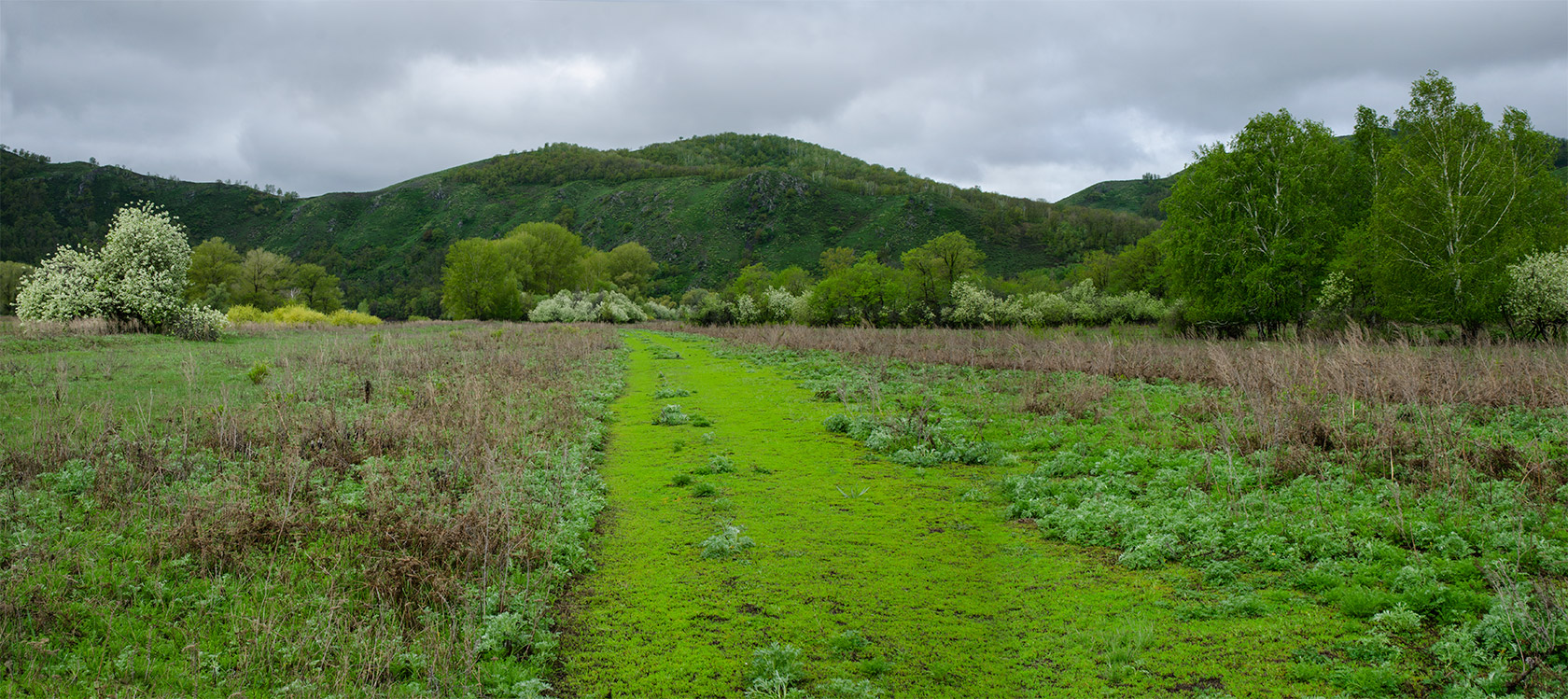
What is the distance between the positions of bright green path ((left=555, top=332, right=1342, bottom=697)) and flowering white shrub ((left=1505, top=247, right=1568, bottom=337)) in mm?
24482

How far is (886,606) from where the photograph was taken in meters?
4.93

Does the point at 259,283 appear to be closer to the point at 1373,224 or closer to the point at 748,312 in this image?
the point at 748,312

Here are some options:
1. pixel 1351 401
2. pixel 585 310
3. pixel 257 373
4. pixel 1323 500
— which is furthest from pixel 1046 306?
pixel 585 310

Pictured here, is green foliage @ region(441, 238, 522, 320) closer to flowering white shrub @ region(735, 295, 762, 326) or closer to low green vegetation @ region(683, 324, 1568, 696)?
flowering white shrub @ region(735, 295, 762, 326)

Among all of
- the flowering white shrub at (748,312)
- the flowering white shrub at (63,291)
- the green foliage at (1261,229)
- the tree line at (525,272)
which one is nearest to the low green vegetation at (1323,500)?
the green foliage at (1261,229)

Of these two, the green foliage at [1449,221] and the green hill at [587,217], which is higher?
the green hill at [587,217]

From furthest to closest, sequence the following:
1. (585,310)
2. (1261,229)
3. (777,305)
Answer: (585,310)
(777,305)
(1261,229)

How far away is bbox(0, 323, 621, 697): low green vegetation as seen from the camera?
148 inches

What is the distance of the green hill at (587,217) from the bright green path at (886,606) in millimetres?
97961

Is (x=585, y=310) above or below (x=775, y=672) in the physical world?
above

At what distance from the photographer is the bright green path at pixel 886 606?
3.97 m

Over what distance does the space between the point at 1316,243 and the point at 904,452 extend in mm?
27795

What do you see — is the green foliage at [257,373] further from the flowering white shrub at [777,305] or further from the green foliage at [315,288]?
the green foliage at [315,288]

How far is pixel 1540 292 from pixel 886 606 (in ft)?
92.6
